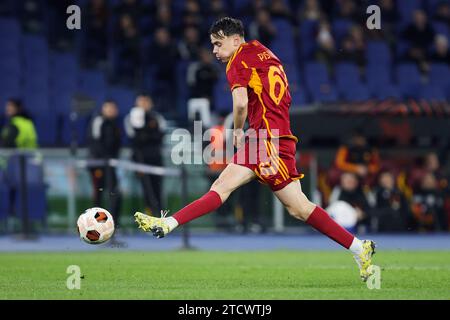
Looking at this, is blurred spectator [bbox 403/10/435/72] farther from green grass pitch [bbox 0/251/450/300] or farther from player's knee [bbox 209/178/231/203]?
player's knee [bbox 209/178/231/203]

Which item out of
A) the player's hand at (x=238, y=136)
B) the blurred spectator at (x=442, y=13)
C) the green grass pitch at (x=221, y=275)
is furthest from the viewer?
the blurred spectator at (x=442, y=13)

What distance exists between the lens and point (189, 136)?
19.8 meters

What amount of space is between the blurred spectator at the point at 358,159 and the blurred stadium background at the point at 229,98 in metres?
0.03

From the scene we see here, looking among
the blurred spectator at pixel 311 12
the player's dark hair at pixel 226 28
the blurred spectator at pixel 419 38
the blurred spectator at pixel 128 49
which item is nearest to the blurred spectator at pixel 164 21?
the blurred spectator at pixel 128 49

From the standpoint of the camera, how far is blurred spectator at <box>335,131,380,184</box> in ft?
63.5

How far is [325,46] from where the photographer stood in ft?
75.9

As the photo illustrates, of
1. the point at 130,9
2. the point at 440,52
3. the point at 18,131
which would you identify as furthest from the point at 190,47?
the point at 440,52

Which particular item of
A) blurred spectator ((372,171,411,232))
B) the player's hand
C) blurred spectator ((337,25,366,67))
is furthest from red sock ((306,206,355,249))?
blurred spectator ((337,25,366,67))

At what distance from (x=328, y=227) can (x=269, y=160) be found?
79cm

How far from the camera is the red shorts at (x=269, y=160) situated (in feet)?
29.4

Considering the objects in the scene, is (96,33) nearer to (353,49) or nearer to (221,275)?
(353,49)

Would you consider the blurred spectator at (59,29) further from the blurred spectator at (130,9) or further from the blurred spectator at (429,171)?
the blurred spectator at (429,171)
